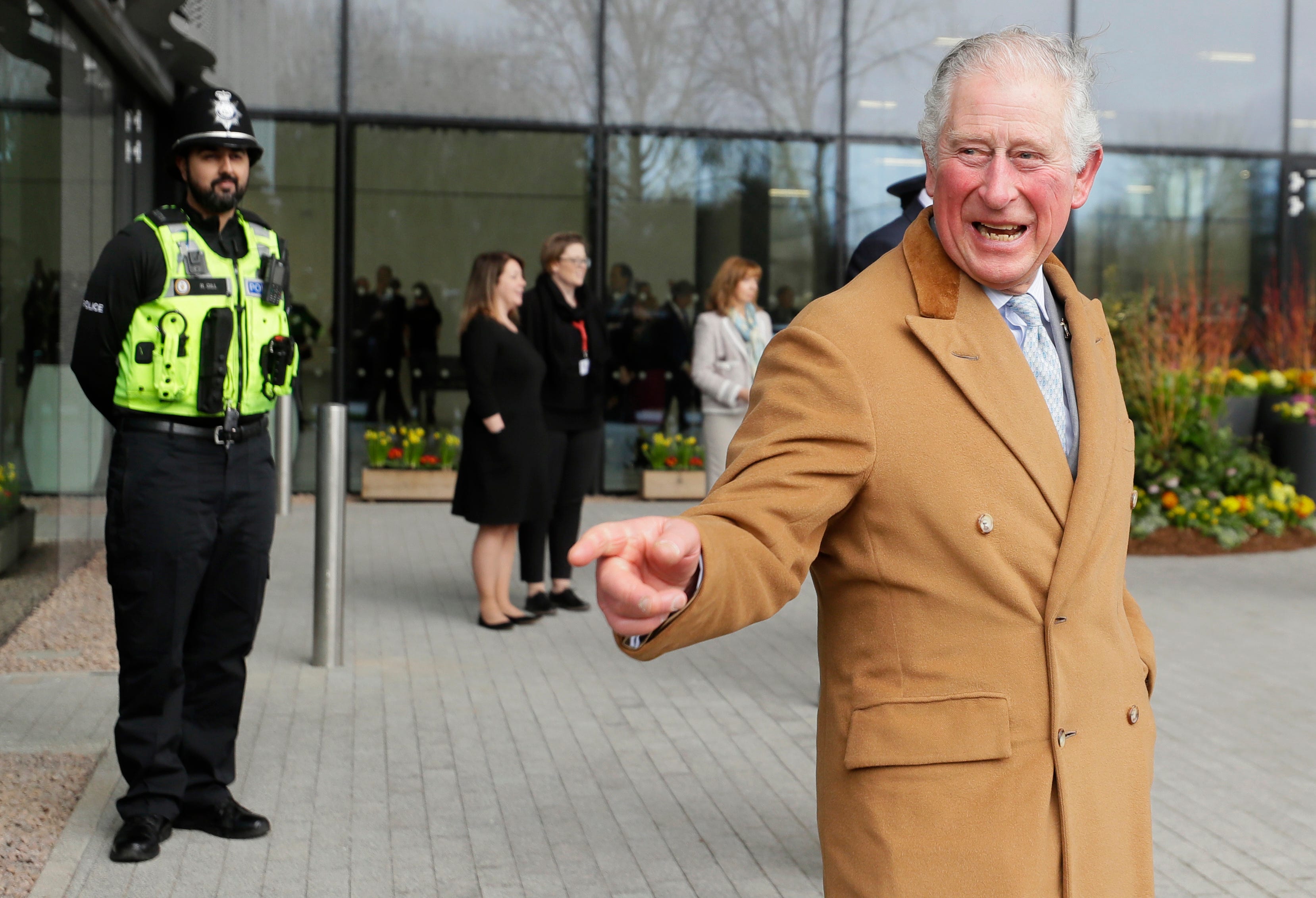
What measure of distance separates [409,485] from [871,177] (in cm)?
562

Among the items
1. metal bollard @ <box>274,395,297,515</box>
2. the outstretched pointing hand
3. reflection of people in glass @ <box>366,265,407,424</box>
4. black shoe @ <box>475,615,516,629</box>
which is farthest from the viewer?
reflection of people in glass @ <box>366,265,407,424</box>

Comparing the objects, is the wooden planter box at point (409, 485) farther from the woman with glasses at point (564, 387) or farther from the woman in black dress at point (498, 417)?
the woman in black dress at point (498, 417)

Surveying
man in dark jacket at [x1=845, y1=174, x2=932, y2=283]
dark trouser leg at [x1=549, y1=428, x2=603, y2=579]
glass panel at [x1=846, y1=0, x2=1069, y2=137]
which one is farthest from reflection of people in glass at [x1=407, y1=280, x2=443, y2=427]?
man in dark jacket at [x1=845, y1=174, x2=932, y2=283]

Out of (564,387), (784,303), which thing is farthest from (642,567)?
(784,303)

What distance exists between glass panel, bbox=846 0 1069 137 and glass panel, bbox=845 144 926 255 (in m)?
0.16

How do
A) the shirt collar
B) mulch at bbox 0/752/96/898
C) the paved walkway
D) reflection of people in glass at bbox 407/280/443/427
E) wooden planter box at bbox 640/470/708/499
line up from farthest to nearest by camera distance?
reflection of people in glass at bbox 407/280/443/427, wooden planter box at bbox 640/470/708/499, the paved walkway, mulch at bbox 0/752/96/898, the shirt collar

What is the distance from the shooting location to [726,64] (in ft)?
47.2

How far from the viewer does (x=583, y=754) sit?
17.7ft

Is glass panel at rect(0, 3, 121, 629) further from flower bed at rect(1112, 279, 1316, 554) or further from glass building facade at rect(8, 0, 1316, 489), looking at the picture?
flower bed at rect(1112, 279, 1316, 554)

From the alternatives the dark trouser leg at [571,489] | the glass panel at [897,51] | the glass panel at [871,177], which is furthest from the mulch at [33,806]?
the glass panel at [897,51]

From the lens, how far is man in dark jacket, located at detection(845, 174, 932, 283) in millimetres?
4762

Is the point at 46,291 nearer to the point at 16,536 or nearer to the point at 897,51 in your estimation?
the point at 16,536

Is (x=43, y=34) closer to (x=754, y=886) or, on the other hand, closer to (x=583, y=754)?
(x=583, y=754)

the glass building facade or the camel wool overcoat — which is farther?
the glass building facade
